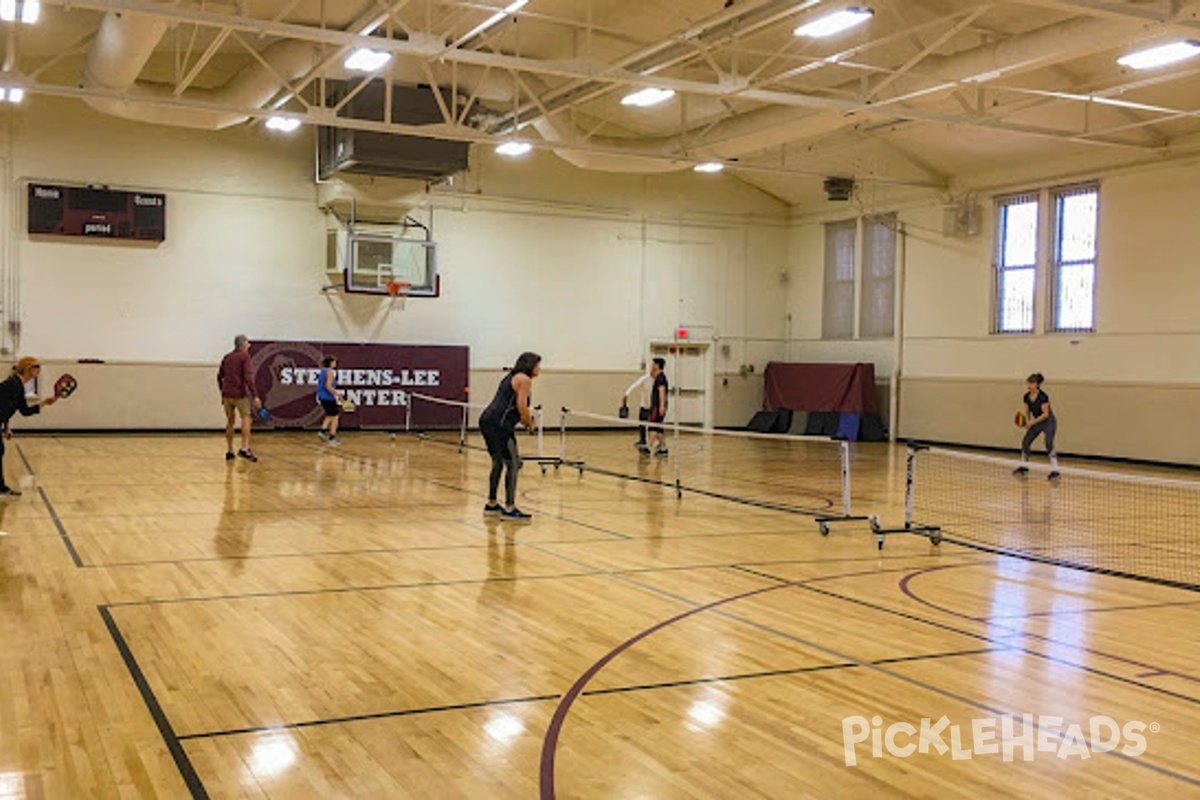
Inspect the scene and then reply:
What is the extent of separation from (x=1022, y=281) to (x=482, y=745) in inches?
837

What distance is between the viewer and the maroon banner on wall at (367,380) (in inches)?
965

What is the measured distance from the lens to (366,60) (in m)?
17.0

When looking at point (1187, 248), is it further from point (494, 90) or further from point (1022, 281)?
point (494, 90)

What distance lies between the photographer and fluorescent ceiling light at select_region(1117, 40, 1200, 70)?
14.1 metres

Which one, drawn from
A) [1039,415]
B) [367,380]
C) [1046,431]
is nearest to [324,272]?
[367,380]

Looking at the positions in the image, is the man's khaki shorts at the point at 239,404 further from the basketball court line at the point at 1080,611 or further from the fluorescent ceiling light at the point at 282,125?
the basketball court line at the point at 1080,611

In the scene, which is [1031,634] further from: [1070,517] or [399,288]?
[399,288]

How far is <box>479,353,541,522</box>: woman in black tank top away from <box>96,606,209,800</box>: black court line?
5.02 metres

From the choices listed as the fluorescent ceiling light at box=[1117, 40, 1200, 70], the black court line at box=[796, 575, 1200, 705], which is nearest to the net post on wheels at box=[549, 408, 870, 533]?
the black court line at box=[796, 575, 1200, 705]

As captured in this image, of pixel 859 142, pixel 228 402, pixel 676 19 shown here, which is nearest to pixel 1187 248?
pixel 859 142

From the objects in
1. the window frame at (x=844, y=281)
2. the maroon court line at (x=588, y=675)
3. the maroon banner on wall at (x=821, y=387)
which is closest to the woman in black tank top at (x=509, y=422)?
the maroon court line at (x=588, y=675)

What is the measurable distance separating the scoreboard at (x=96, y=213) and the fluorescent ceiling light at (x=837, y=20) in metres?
14.4

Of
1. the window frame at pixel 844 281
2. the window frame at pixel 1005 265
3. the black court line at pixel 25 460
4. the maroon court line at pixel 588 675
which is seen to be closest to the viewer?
the maroon court line at pixel 588 675

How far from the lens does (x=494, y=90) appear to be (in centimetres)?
2067
